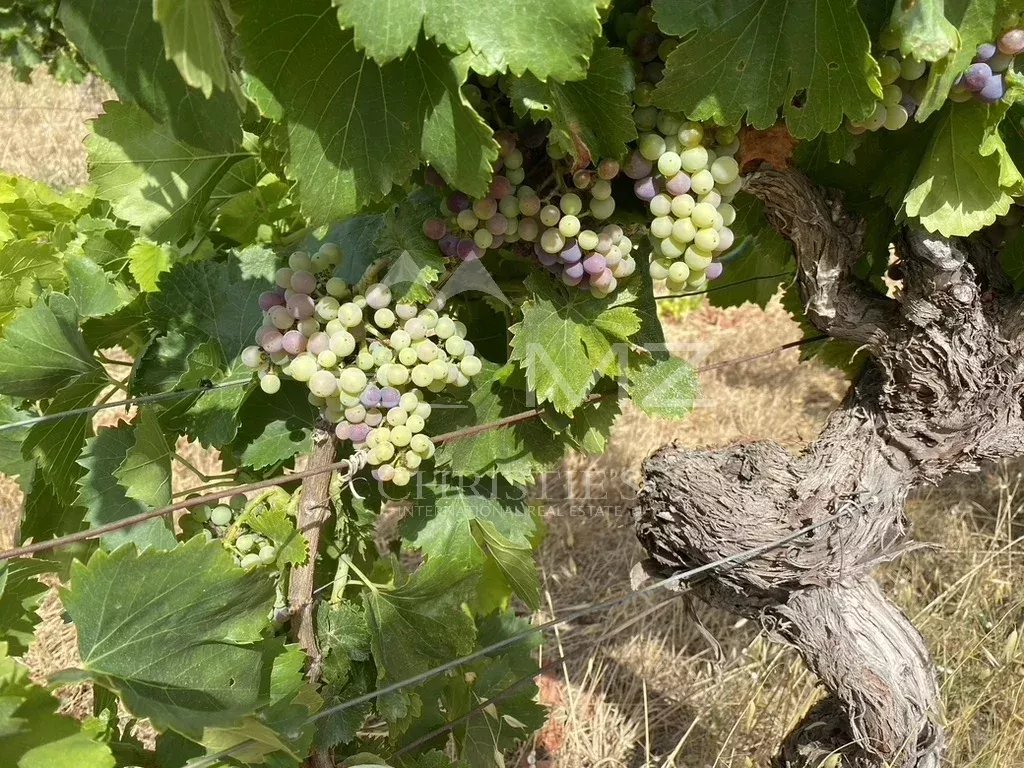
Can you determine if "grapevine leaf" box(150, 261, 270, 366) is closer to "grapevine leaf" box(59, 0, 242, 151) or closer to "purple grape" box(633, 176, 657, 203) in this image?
"grapevine leaf" box(59, 0, 242, 151)

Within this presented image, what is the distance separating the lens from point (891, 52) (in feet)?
3.31

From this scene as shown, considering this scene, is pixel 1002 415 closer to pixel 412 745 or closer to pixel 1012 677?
pixel 1012 677

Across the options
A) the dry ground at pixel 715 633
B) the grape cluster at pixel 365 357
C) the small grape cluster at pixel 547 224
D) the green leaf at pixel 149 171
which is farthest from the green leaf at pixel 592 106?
the dry ground at pixel 715 633

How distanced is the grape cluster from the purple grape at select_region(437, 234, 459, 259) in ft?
0.26

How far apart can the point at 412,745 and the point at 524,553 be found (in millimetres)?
364

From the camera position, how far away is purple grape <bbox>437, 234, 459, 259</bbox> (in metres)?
1.09

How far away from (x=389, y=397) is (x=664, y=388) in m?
0.43

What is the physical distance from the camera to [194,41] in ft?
2.27

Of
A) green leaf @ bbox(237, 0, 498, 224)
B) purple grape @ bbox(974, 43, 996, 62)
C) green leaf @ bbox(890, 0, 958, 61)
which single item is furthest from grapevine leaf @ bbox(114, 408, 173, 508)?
purple grape @ bbox(974, 43, 996, 62)

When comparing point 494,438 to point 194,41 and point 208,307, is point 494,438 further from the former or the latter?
point 194,41

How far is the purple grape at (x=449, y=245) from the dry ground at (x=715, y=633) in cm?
78

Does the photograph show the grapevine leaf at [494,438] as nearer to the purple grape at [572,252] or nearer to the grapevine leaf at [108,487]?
the purple grape at [572,252]

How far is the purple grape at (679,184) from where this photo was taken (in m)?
1.04

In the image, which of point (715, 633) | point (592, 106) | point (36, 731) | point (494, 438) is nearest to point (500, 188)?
point (592, 106)
